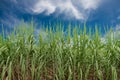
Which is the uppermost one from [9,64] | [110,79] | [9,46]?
[9,46]

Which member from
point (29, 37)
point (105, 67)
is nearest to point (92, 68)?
point (105, 67)

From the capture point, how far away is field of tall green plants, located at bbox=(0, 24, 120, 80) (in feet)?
16.5

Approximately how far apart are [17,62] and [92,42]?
146cm

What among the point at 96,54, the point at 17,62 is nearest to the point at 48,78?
the point at 17,62

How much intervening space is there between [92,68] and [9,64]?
158cm

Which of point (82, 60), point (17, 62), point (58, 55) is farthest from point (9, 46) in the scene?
point (82, 60)

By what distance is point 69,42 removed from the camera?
5.28 m

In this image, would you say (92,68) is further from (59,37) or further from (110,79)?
(59,37)

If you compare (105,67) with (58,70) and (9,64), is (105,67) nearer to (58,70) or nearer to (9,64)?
(58,70)

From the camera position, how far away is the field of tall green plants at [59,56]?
5.02m

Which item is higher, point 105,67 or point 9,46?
point 9,46

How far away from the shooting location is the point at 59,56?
5008mm

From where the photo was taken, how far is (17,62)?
16.9ft

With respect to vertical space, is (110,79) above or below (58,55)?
below
